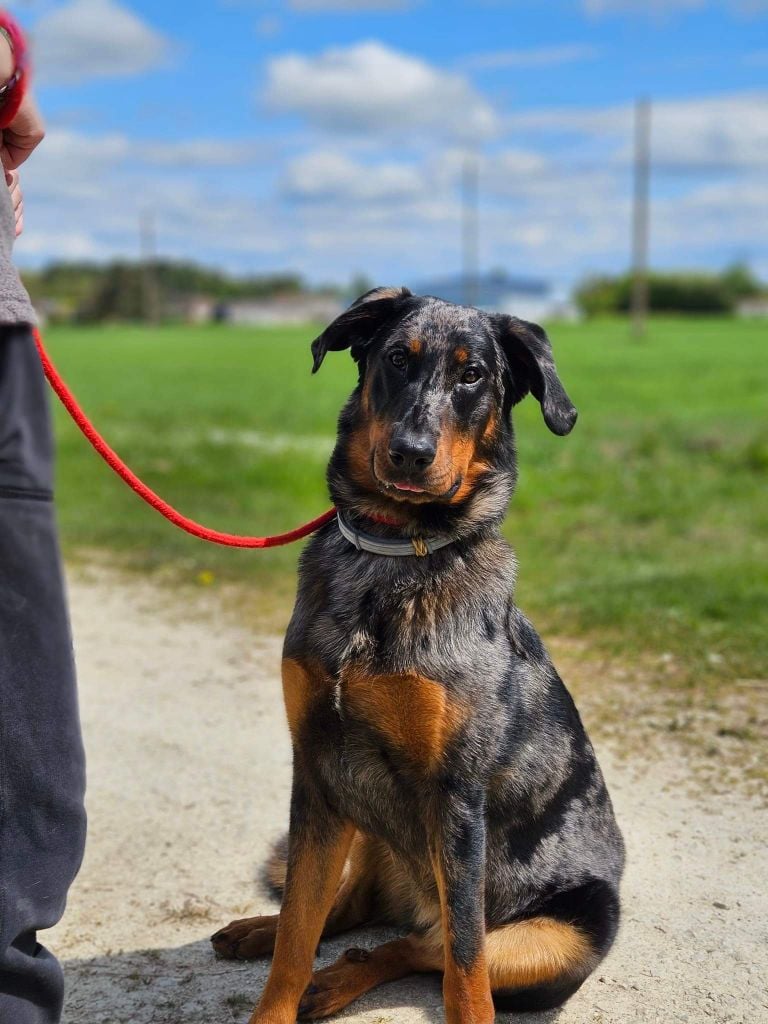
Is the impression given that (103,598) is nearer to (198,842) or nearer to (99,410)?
(198,842)

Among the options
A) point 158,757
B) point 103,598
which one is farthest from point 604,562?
point 158,757

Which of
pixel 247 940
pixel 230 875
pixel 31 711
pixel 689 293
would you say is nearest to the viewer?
pixel 31 711

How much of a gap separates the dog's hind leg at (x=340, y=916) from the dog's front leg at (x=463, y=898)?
0.70m

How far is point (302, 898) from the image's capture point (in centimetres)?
330

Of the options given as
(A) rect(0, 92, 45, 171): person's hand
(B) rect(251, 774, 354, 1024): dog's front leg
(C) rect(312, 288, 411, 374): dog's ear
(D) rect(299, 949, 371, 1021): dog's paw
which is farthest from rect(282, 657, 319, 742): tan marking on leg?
(A) rect(0, 92, 45, 171): person's hand

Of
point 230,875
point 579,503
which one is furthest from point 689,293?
point 230,875

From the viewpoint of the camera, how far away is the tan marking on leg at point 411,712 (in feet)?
10.2

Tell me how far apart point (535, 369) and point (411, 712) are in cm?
115

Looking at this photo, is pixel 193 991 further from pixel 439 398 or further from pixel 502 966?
pixel 439 398

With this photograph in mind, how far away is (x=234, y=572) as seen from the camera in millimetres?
9094

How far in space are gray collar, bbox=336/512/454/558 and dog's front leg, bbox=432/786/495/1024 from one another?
0.71 m

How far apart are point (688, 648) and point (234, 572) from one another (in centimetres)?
379

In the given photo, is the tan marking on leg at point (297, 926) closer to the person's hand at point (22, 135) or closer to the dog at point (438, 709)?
the dog at point (438, 709)

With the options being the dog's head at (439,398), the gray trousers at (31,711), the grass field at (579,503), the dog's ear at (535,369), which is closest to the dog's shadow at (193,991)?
the gray trousers at (31,711)
